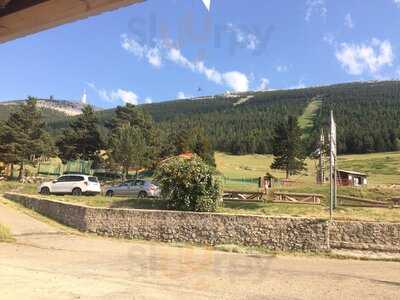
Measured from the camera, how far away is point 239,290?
11.8m

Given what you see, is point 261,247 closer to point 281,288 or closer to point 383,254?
point 383,254

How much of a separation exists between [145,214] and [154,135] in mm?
44025

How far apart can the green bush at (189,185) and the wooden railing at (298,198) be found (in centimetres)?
563

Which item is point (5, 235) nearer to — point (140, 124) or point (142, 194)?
point (142, 194)

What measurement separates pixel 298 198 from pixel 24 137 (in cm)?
3961

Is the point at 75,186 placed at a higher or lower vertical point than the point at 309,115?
lower

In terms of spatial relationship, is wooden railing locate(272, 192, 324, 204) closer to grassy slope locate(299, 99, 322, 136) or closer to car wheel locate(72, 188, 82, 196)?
car wheel locate(72, 188, 82, 196)

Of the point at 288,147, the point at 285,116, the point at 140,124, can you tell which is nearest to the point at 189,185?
the point at 288,147

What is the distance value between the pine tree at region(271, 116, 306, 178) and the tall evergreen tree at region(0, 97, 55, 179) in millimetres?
30513

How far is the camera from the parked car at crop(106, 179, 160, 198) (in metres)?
32.5

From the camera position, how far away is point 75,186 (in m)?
33.7

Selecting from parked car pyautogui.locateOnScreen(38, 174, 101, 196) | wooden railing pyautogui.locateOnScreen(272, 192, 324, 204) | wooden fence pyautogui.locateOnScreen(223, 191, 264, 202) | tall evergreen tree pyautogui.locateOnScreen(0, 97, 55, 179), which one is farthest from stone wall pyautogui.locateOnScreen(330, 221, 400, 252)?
tall evergreen tree pyautogui.locateOnScreen(0, 97, 55, 179)

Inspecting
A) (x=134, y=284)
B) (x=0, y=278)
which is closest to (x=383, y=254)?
(x=134, y=284)

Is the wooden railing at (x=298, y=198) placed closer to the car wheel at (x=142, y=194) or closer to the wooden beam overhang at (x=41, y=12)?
the car wheel at (x=142, y=194)
